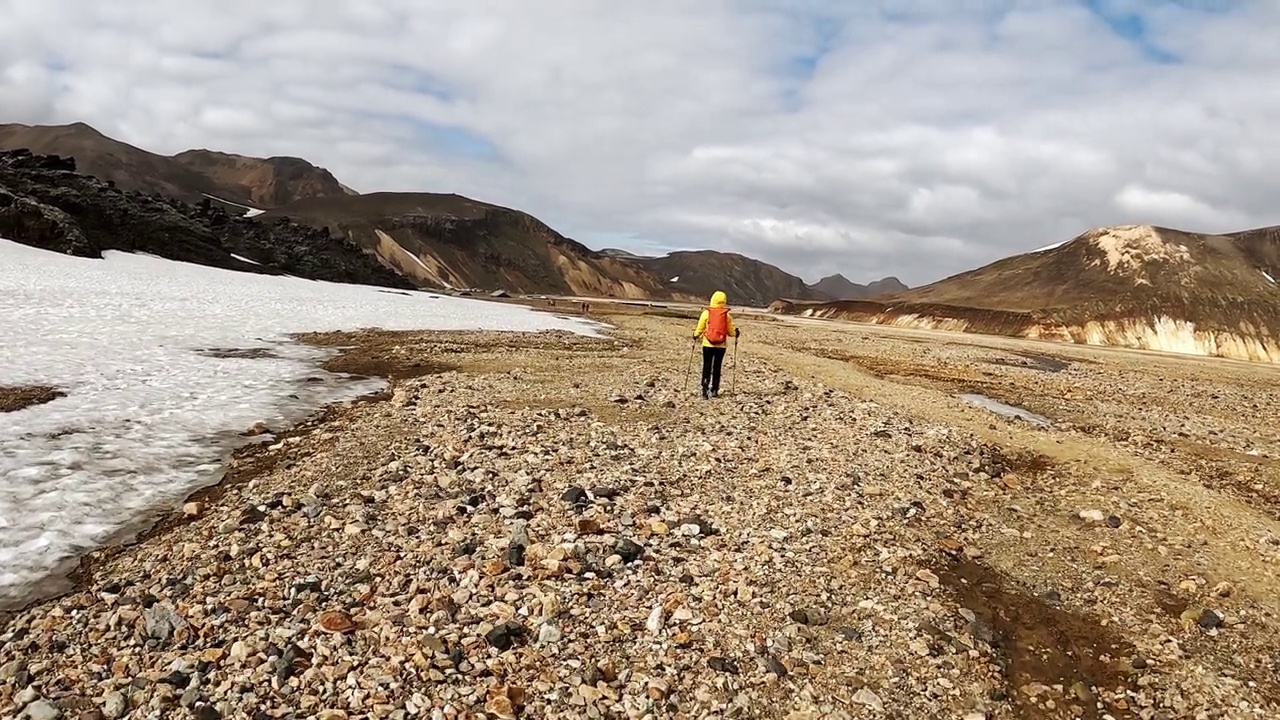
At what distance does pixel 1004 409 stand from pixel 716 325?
36.7 ft

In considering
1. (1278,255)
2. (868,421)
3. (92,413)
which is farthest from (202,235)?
(1278,255)

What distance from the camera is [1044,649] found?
731 cm

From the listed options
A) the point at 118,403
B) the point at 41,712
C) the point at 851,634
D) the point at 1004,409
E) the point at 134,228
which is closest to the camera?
the point at 41,712

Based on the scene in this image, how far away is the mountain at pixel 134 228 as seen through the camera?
61.0 metres

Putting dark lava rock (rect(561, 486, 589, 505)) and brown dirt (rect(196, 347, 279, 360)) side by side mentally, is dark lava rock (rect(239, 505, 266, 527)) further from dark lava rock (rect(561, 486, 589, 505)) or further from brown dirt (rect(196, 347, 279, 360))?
brown dirt (rect(196, 347, 279, 360))

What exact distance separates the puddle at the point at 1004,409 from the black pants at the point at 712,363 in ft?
30.6

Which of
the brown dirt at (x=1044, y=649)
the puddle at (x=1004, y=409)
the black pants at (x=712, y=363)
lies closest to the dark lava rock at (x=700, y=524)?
the brown dirt at (x=1044, y=649)

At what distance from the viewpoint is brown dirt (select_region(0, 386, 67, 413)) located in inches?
493

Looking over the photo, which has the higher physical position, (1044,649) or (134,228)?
(134,228)

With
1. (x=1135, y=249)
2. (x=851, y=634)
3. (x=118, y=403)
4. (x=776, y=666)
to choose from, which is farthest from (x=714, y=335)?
(x=1135, y=249)

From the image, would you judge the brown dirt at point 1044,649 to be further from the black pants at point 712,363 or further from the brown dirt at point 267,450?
the black pants at point 712,363

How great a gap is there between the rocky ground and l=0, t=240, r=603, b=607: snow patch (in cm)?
73

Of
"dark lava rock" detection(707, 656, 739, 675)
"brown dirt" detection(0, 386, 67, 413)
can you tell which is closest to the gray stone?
"dark lava rock" detection(707, 656, 739, 675)

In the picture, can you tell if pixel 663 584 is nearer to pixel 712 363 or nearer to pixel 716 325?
pixel 716 325
